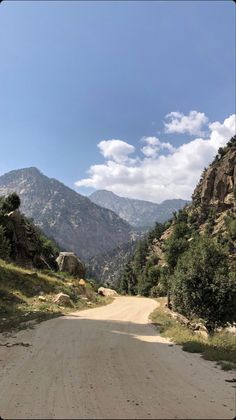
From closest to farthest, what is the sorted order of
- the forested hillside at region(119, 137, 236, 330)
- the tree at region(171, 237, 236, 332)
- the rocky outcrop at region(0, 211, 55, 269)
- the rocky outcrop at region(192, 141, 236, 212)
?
the tree at region(171, 237, 236, 332), the forested hillside at region(119, 137, 236, 330), the rocky outcrop at region(0, 211, 55, 269), the rocky outcrop at region(192, 141, 236, 212)

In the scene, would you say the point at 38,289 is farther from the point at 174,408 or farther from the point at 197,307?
the point at 174,408

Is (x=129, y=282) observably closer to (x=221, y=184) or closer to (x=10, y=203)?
(x=221, y=184)

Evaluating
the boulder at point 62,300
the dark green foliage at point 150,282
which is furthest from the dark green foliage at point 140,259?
the boulder at point 62,300

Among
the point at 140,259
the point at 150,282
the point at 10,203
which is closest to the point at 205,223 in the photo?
the point at 150,282

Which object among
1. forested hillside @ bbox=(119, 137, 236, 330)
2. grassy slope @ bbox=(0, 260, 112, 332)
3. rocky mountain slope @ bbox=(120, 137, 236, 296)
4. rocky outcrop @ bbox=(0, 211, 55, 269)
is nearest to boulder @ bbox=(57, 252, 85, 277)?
rocky outcrop @ bbox=(0, 211, 55, 269)

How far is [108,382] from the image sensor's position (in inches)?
389

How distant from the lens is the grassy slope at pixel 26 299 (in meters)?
23.9

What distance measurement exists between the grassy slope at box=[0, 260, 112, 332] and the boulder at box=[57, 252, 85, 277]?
16.6 metres

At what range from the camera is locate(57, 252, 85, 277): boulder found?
63.8 metres

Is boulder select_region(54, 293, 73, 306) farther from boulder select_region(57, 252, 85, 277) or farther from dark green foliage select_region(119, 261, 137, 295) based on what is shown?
dark green foliage select_region(119, 261, 137, 295)

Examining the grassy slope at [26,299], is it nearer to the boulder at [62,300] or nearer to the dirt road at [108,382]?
the boulder at [62,300]

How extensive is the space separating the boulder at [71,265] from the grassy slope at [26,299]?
16589mm

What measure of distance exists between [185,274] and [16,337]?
2121 centimetres

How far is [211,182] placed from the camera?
158750mm
